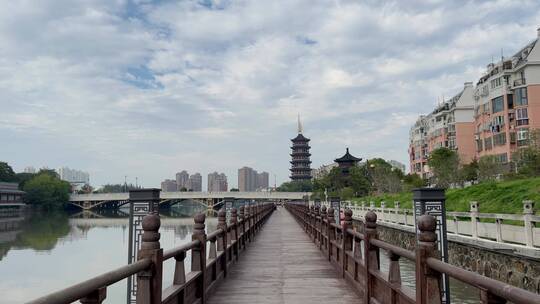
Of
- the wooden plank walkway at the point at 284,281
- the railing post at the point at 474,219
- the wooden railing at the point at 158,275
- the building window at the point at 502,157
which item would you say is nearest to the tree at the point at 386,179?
the building window at the point at 502,157

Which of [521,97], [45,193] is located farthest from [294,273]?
[45,193]

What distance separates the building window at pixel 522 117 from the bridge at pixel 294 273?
99.4 ft

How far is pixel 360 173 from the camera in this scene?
5606cm

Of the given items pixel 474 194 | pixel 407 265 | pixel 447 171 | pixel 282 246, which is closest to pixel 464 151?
pixel 447 171

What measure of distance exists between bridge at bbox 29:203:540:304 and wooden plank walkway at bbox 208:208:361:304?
0.01 meters

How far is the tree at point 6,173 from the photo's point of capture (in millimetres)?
79062

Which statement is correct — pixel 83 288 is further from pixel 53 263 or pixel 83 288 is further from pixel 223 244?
pixel 53 263

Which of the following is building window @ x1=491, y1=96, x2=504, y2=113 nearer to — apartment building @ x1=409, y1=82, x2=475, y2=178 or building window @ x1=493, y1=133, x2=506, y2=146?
building window @ x1=493, y1=133, x2=506, y2=146

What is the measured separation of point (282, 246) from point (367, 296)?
28.1ft

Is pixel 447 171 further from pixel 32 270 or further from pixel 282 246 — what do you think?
pixel 32 270

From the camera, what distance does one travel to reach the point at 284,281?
8.03 meters

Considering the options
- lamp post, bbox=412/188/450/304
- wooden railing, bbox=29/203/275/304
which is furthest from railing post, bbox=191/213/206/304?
lamp post, bbox=412/188/450/304

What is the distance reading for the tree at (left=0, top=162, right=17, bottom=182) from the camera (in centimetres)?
7906

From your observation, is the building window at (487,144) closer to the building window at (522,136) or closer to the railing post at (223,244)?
Answer: the building window at (522,136)
